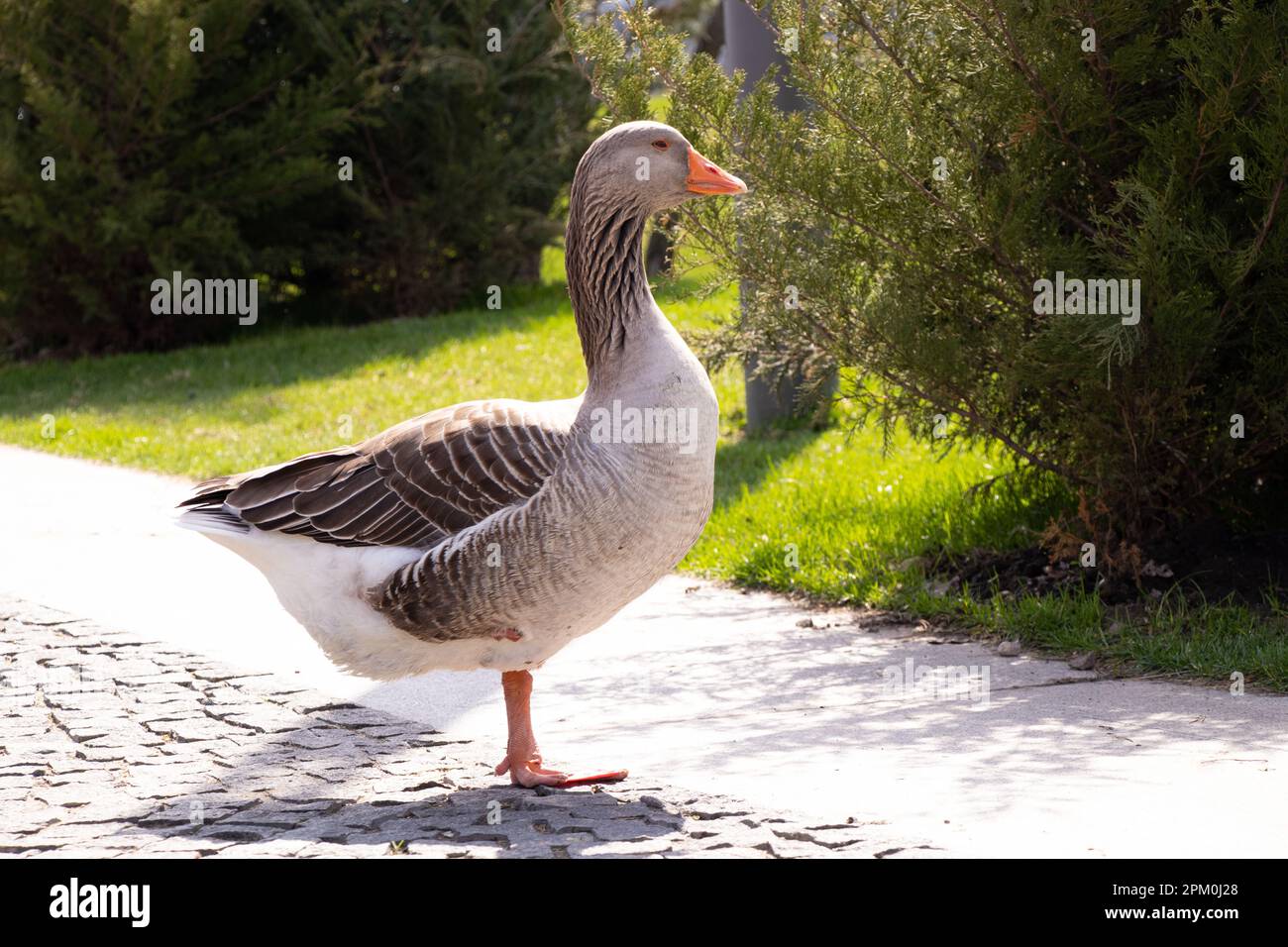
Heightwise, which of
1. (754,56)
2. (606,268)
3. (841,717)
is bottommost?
(841,717)

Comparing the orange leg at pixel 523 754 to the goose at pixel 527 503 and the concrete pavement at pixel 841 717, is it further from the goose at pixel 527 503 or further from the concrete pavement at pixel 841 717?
the concrete pavement at pixel 841 717

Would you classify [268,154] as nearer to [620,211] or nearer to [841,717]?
[620,211]

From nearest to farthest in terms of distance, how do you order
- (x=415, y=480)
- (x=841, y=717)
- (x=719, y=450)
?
1. (x=415, y=480)
2. (x=841, y=717)
3. (x=719, y=450)

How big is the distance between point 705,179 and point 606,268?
19.1 inches

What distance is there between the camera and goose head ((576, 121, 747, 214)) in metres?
5.18

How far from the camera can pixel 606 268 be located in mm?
5203

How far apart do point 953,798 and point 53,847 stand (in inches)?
113

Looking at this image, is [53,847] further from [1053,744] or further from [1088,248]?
[1088,248]

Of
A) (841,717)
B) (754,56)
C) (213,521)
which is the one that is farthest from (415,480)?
(754,56)

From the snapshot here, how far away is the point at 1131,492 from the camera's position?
6.99 meters

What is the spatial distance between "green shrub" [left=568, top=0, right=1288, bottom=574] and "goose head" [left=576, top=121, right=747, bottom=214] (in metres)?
1.93

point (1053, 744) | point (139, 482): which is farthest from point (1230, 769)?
point (139, 482)

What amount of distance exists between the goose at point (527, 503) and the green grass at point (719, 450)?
2.54 m

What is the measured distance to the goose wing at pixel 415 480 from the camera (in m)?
5.00
